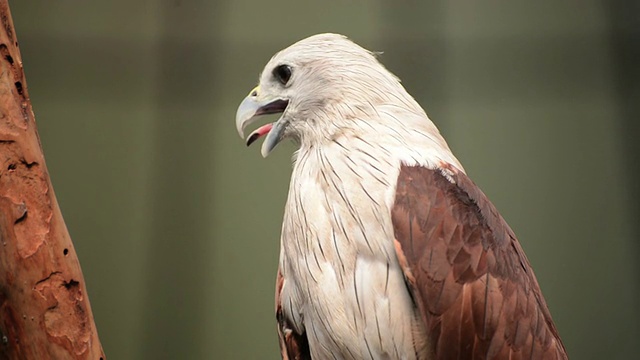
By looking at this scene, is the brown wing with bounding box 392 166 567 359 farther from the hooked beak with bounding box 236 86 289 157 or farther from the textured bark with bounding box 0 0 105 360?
the textured bark with bounding box 0 0 105 360

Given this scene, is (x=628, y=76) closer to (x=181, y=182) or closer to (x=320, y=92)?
(x=320, y=92)

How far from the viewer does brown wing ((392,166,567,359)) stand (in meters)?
1.38

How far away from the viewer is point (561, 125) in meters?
2.84

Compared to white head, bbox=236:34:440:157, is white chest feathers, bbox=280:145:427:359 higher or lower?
lower

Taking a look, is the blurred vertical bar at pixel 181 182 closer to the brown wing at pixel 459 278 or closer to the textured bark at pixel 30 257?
the textured bark at pixel 30 257

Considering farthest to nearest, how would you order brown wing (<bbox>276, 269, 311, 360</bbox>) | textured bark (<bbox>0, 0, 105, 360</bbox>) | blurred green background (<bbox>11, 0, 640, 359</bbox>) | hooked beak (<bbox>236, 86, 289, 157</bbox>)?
1. blurred green background (<bbox>11, 0, 640, 359</bbox>)
2. hooked beak (<bbox>236, 86, 289, 157</bbox>)
3. brown wing (<bbox>276, 269, 311, 360</bbox>)
4. textured bark (<bbox>0, 0, 105, 360</bbox>)

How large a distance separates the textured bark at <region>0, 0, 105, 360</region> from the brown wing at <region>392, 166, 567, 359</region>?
0.79 meters

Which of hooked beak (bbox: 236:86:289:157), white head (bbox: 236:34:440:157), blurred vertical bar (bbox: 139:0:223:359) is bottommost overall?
blurred vertical bar (bbox: 139:0:223:359)

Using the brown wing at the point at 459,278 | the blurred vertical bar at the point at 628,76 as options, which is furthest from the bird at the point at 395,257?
the blurred vertical bar at the point at 628,76

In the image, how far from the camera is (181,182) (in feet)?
9.32

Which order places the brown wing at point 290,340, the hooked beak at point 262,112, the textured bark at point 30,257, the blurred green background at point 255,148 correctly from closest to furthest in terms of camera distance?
the textured bark at point 30,257
the brown wing at point 290,340
the hooked beak at point 262,112
the blurred green background at point 255,148

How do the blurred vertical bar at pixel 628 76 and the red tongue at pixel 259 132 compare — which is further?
the blurred vertical bar at pixel 628 76

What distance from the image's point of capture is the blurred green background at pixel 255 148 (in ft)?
8.97

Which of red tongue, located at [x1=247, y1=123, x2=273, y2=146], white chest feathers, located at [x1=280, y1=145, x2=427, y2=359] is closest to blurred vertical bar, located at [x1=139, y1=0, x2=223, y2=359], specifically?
red tongue, located at [x1=247, y1=123, x2=273, y2=146]
